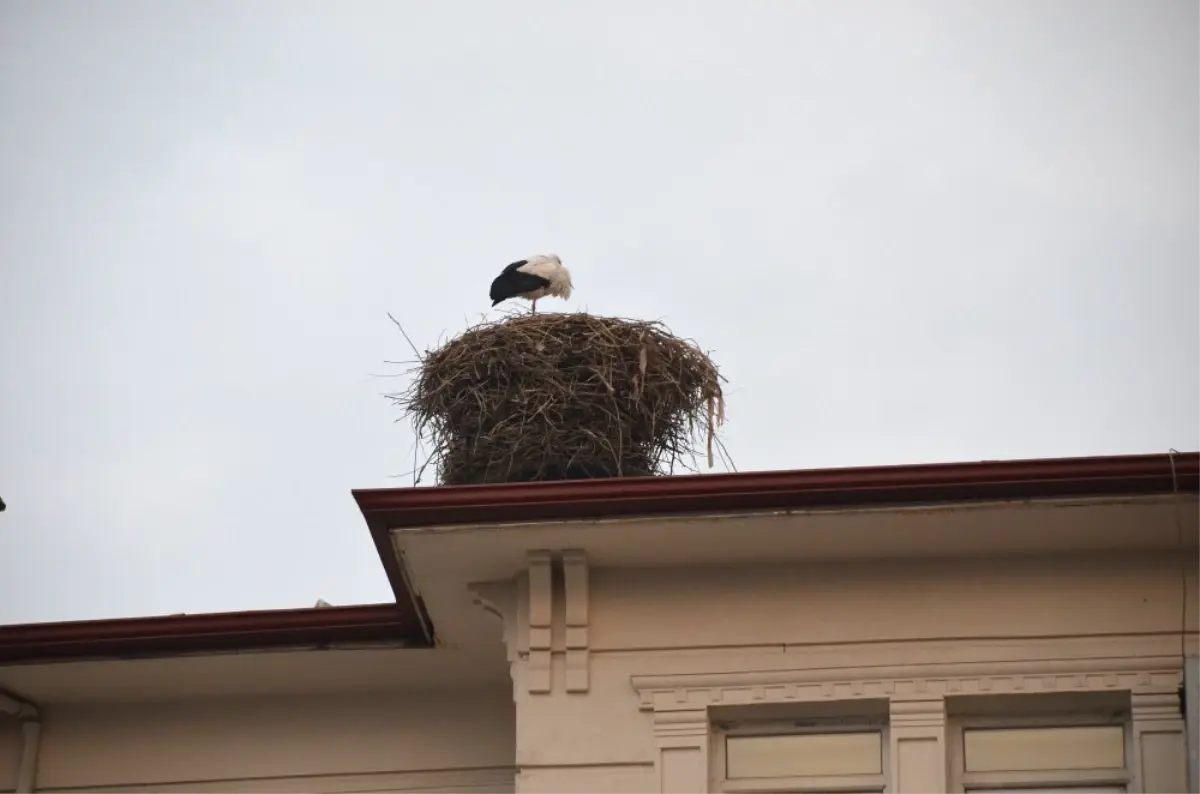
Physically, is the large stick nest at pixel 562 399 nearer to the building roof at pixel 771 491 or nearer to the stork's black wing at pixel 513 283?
the building roof at pixel 771 491

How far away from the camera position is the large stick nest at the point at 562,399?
1147cm

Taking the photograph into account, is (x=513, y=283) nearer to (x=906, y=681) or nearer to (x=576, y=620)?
(x=576, y=620)

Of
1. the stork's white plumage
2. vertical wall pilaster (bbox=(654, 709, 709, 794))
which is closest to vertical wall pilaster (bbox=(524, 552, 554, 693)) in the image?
vertical wall pilaster (bbox=(654, 709, 709, 794))

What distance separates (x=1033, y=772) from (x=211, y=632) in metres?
3.94

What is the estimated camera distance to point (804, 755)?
1007cm

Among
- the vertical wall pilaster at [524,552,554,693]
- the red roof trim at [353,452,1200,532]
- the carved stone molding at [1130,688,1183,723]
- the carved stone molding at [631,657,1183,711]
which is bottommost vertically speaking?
the carved stone molding at [1130,688,1183,723]

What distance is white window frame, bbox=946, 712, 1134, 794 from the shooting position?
978cm

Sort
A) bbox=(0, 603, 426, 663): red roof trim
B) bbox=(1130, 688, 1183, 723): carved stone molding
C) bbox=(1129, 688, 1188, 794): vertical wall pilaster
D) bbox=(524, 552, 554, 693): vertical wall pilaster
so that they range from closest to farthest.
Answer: bbox=(1129, 688, 1188, 794): vertical wall pilaster
bbox=(1130, 688, 1183, 723): carved stone molding
bbox=(524, 552, 554, 693): vertical wall pilaster
bbox=(0, 603, 426, 663): red roof trim

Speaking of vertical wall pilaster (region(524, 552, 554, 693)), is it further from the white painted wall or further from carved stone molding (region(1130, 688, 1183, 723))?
carved stone molding (region(1130, 688, 1183, 723))

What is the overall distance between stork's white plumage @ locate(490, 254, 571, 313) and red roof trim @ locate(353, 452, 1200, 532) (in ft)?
18.8

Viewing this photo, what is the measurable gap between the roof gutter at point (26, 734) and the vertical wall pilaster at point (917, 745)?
4508 mm

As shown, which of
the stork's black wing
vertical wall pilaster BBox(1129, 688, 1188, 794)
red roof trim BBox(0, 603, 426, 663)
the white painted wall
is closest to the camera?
vertical wall pilaster BBox(1129, 688, 1188, 794)

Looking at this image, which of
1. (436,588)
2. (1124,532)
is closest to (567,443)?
(436,588)

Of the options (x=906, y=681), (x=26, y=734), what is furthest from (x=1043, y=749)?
(x=26, y=734)
